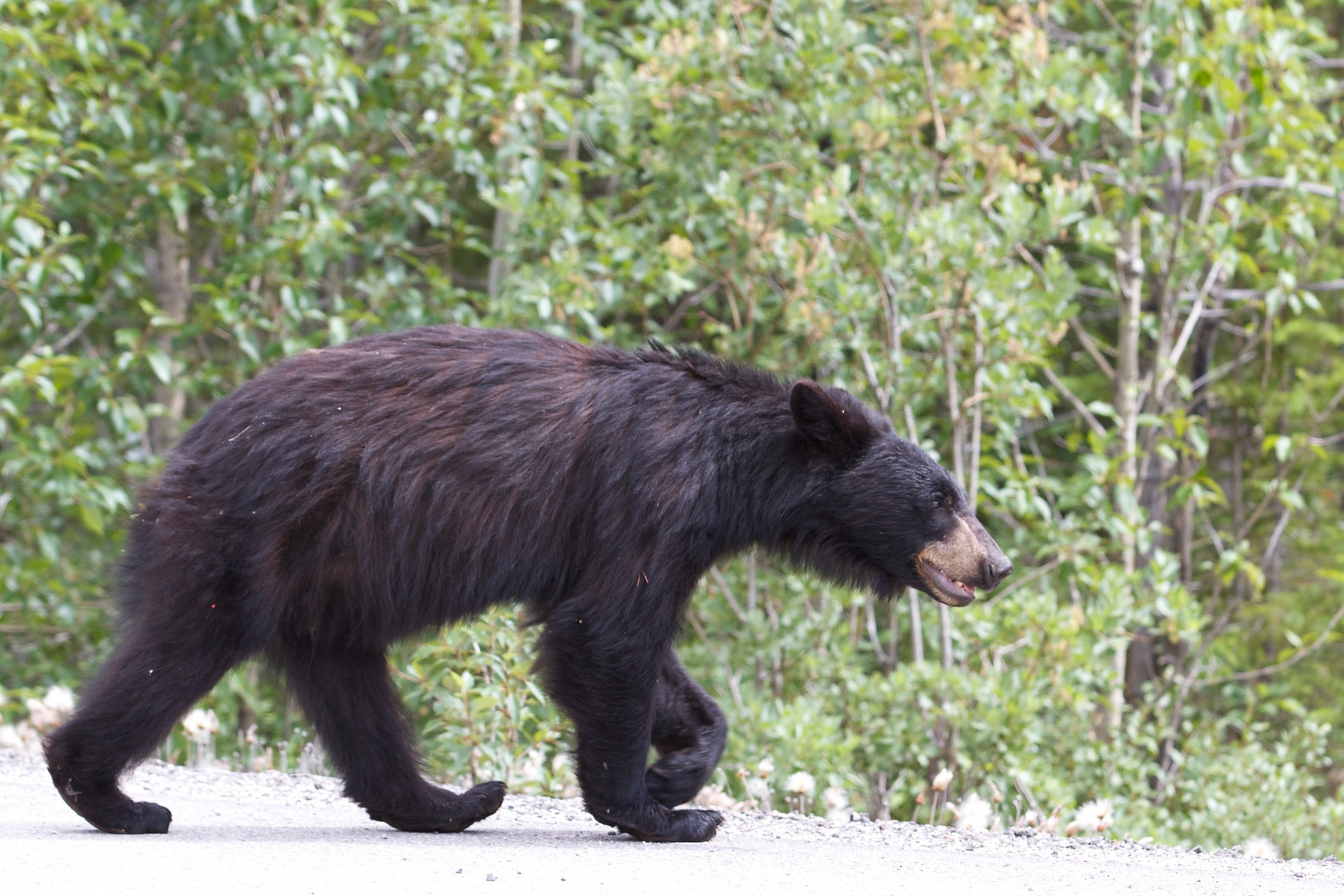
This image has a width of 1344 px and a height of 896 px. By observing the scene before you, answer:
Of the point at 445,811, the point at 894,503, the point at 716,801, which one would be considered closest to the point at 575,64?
the point at 716,801

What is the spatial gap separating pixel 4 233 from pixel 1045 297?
5.40 meters

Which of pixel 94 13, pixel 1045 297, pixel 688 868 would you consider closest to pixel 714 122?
pixel 1045 297

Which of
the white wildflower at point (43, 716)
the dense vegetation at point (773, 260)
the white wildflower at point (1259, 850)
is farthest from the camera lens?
the dense vegetation at point (773, 260)

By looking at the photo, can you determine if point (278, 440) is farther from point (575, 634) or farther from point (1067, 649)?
point (1067, 649)

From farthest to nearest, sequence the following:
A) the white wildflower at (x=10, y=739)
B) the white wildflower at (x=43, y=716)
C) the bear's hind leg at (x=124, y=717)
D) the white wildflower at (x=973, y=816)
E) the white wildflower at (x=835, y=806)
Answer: the white wildflower at (x=10, y=739) → the white wildflower at (x=43, y=716) → the white wildflower at (x=835, y=806) → the white wildflower at (x=973, y=816) → the bear's hind leg at (x=124, y=717)

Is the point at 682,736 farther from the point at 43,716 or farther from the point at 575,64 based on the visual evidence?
the point at 575,64

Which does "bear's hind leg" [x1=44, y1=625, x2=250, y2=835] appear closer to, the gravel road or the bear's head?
the gravel road

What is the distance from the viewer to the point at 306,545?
4.36 metres

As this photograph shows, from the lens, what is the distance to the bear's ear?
180 inches

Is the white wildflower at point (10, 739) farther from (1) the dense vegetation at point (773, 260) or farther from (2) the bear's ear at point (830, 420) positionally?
(2) the bear's ear at point (830, 420)

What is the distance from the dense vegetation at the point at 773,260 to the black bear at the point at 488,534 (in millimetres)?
1768

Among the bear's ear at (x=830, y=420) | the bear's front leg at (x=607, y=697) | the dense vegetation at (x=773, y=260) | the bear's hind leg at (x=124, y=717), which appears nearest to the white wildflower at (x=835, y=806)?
the dense vegetation at (x=773, y=260)

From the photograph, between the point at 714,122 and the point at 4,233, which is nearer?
the point at 4,233

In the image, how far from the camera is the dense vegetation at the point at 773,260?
24.3ft
